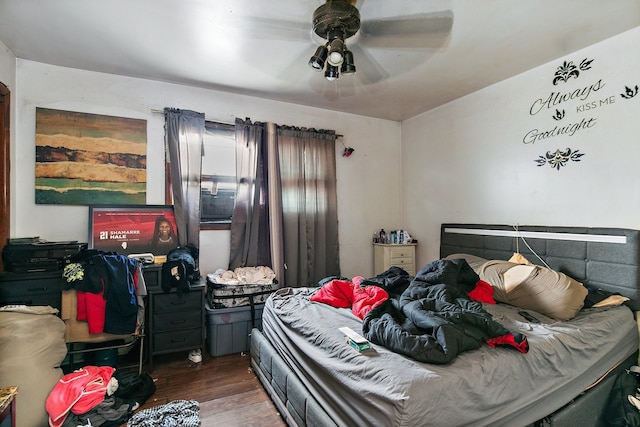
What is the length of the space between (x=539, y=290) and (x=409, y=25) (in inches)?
82.1

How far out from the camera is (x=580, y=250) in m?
2.38

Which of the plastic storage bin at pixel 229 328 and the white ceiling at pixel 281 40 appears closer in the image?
the white ceiling at pixel 281 40

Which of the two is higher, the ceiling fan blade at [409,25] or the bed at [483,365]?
the ceiling fan blade at [409,25]

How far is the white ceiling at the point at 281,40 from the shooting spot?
191 centimetres

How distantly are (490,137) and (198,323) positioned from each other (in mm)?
3419

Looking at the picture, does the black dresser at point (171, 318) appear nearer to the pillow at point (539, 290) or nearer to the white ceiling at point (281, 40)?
the white ceiling at point (281, 40)

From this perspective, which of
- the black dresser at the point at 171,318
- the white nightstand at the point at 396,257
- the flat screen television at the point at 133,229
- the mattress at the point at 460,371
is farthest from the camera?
the white nightstand at the point at 396,257

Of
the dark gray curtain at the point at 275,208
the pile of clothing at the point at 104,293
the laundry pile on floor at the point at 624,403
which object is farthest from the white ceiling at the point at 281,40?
the laundry pile on floor at the point at 624,403

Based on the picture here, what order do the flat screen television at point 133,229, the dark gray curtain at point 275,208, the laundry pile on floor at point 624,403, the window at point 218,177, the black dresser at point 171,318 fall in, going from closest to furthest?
the laundry pile on floor at point 624,403 → the black dresser at point 171,318 → the flat screen television at point 133,229 → the window at point 218,177 → the dark gray curtain at point 275,208

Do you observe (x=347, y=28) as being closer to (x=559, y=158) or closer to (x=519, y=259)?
(x=559, y=158)

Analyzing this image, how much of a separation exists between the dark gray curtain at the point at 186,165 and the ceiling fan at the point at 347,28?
5.39ft

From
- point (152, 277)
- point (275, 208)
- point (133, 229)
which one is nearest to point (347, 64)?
point (275, 208)

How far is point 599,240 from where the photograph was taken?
2.29m

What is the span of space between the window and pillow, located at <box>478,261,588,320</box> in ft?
8.75
